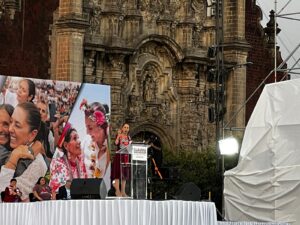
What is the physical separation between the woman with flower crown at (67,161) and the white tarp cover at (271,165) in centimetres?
413

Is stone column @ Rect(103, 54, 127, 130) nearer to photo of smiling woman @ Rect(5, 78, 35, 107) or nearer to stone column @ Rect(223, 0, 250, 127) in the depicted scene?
stone column @ Rect(223, 0, 250, 127)

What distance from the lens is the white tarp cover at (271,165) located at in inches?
1114

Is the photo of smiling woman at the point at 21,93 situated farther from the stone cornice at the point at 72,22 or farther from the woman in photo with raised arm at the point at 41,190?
the stone cornice at the point at 72,22

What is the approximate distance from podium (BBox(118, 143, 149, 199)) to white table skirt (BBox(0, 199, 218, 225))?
2314 mm

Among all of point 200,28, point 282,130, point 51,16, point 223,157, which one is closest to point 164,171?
point 282,130

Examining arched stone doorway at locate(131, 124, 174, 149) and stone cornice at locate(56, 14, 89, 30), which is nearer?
stone cornice at locate(56, 14, 89, 30)

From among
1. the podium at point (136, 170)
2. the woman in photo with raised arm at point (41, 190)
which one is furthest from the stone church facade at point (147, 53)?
the podium at point (136, 170)

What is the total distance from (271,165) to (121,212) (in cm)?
1187

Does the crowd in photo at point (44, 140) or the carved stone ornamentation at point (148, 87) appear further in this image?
the carved stone ornamentation at point (148, 87)

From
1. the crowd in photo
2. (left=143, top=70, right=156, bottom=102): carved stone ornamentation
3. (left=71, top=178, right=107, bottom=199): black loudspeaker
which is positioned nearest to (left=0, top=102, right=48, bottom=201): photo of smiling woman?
the crowd in photo

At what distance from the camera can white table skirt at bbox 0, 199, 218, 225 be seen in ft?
57.5

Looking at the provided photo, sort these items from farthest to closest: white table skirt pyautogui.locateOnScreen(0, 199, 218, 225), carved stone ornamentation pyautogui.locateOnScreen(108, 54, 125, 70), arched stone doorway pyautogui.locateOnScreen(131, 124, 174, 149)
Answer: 1. arched stone doorway pyautogui.locateOnScreen(131, 124, 174, 149)
2. carved stone ornamentation pyautogui.locateOnScreen(108, 54, 125, 70)
3. white table skirt pyautogui.locateOnScreen(0, 199, 218, 225)

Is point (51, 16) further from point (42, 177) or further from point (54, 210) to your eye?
point (54, 210)

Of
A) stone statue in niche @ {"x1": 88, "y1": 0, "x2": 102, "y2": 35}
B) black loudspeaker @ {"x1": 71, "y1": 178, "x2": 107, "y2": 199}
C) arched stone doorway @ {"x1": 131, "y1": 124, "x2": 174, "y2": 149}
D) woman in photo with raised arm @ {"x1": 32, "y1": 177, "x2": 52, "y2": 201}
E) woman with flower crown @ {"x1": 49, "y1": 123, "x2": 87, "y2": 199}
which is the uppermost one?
stone statue in niche @ {"x1": 88, "y1": 0, "x2": 102, "y2": 35}
